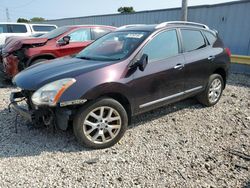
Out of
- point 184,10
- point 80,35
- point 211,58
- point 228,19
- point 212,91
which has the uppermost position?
point 184,10

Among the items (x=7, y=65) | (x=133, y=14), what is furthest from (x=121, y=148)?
(x=133, y=14)

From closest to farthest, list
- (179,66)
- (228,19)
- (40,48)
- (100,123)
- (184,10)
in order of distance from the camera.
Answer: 1. (100,123)
2. (179,66)
3. (40,48)
4. (228,19)
5. (184,10)

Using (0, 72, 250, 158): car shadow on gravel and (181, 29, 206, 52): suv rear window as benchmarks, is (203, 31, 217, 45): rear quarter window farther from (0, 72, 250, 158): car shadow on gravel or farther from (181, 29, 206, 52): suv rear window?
(0, 72, 250, 158): car shadow on gravel

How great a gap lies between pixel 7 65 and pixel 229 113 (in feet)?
17.7

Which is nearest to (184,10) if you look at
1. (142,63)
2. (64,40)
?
(64,40)

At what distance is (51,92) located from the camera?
285 cm

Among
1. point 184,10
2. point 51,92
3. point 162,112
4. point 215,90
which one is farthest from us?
point 184,10

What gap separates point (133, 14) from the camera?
43.2 ft

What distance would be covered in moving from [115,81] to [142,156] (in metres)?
1.06

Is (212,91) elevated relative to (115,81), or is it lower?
lower

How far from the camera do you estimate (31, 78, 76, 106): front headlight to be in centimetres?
283

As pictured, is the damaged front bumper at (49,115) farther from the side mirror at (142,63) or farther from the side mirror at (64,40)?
the side mirror at (64,40)

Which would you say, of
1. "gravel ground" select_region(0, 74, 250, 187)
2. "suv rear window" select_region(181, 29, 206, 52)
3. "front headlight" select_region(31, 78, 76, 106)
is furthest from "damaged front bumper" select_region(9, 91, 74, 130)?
"suv rear window" select_region(181, 29, 206, 52)

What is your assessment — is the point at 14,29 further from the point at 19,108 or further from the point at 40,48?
the point at 19,108
